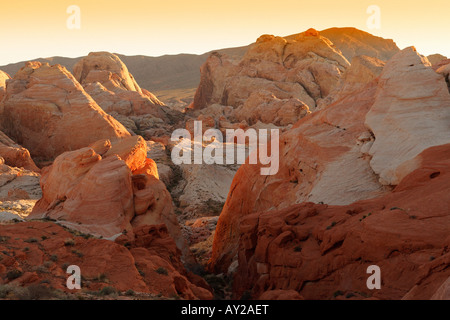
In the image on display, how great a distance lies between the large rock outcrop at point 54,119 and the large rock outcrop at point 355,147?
88.4 ft

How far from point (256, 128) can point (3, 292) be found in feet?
182

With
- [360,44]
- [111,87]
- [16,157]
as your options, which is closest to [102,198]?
[16,157]

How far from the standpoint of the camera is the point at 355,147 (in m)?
24.2

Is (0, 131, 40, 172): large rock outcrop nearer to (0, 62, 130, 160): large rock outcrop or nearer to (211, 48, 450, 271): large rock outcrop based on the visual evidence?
(0, 62, 130, 160): large rock outcrop

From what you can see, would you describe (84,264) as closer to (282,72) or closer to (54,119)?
(54,119)

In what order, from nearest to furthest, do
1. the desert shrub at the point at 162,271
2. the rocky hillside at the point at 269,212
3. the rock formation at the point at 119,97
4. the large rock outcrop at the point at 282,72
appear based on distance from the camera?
the rocky hillside at the point at 269,212, the desert shrub at the point at 162,271, the rock formation at the point at 119,97, the large rock outcrop at the point at 282,72

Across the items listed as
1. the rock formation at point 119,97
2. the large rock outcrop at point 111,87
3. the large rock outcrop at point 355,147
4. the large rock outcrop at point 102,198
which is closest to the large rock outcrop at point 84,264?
the large rock outcrop at point 102,198

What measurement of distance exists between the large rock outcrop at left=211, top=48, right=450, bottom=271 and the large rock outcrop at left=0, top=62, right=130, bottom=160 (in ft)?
88.4

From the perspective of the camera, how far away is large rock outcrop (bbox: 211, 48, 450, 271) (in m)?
21.8

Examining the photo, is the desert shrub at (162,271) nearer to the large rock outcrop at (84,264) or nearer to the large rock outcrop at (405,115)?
the large rock outcrop at (84,264)

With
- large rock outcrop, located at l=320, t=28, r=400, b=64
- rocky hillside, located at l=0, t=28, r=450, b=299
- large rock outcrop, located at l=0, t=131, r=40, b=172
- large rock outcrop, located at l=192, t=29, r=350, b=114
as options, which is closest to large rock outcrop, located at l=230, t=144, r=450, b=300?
rocky hillside, located at l=0, t=28, r=450, b=299

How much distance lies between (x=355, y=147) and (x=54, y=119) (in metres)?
37.6

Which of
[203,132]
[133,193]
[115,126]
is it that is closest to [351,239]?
[133,193]

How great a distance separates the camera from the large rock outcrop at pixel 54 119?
172ft
